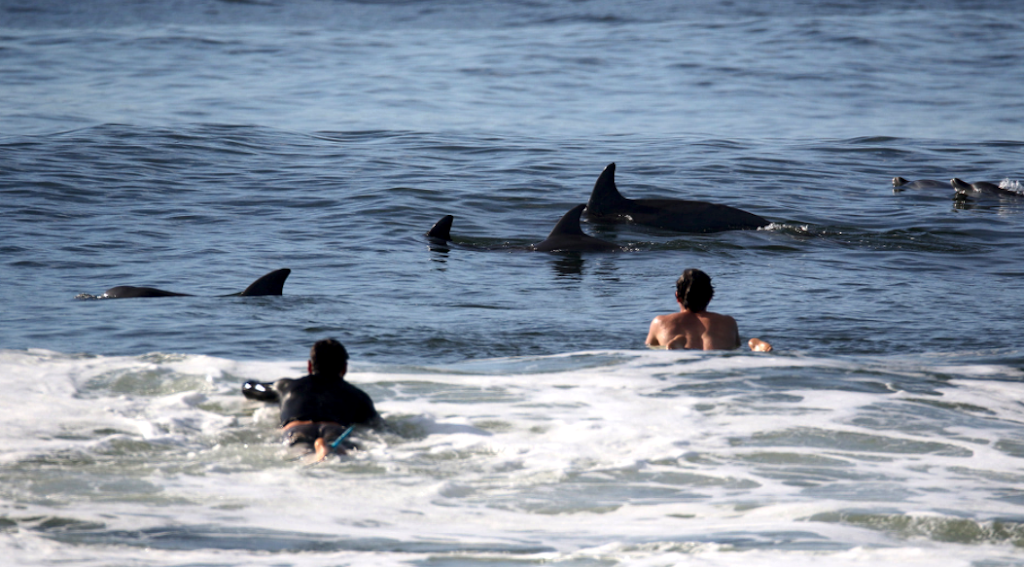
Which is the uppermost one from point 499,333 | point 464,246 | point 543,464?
point 464,246

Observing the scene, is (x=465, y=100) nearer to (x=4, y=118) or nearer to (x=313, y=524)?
(x=4, y=118)

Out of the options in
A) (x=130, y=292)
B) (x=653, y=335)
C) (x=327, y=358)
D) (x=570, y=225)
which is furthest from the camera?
(x=570, y=225)

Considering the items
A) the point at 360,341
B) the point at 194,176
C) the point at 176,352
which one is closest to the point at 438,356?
the point at 360,341

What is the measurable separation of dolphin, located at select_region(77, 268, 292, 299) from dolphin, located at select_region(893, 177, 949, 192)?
13086mm

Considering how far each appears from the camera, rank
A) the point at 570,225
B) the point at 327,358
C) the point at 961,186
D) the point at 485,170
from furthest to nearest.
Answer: the point at 485,170, the point at 961,186, the point at 570,225, the point at 327,358

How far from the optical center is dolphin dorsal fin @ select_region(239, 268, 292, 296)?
1179cm

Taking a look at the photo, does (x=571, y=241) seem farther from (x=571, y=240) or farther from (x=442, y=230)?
(x=442, y=230)

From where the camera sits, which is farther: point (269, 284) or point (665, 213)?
point (665, 213)

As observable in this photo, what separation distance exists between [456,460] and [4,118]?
21.9 meters

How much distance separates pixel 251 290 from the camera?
11.8 m

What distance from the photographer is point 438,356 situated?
10016mm

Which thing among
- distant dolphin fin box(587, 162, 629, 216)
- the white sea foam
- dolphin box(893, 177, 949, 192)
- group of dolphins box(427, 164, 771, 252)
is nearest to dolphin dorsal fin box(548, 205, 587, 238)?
group of dolphins box(427, 164, 771, 252)

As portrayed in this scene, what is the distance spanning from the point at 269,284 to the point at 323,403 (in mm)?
4551

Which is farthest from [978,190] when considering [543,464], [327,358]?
[327,358]
